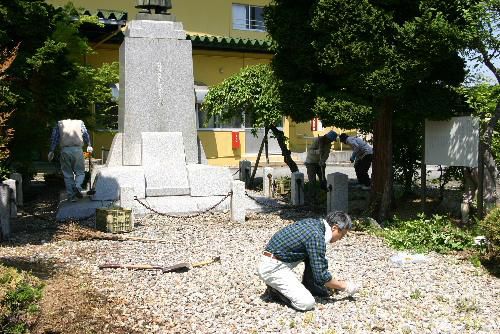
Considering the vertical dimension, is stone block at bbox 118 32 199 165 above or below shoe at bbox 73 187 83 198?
above

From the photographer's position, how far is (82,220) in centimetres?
1059

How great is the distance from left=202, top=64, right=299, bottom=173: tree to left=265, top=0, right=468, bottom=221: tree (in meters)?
4.21

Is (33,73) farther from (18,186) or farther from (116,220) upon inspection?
(18,186)

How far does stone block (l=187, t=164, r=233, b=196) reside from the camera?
11867 millimetres

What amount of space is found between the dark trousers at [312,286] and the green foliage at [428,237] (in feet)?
8.91

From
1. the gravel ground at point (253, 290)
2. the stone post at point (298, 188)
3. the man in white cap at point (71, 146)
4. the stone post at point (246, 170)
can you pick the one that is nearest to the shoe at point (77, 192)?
the man in white cap at point (71, 146)

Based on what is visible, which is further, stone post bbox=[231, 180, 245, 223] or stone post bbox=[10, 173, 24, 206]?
stone post bbox=[10, 173, 24, 206]

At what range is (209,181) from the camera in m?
12.0

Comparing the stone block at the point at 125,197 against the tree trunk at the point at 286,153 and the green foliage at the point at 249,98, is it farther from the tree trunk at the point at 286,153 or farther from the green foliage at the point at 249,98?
the tree trunk at the point at 286,153

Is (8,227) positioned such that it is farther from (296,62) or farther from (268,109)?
(268,109)

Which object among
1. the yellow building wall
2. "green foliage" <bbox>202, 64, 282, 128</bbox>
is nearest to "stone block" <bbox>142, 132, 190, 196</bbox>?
"green foliage" <bbox>202, 64, 282, 128</bbox>

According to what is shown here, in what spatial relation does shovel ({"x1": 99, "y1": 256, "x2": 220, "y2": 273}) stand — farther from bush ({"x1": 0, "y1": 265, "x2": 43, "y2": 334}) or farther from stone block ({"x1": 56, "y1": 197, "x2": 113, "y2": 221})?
stone block ({"x1": 56, "y1": 197, "x2": 113, "y2": 221})

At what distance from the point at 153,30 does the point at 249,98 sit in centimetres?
301

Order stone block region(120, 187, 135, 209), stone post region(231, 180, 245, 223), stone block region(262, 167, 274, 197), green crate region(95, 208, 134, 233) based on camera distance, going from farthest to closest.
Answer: stone block region(262, 167, 274, 197), stone post region(231, 180, 245, 223), stone block region(120, 187, 135, 209), green crate region(95, 208, 134, 233)
